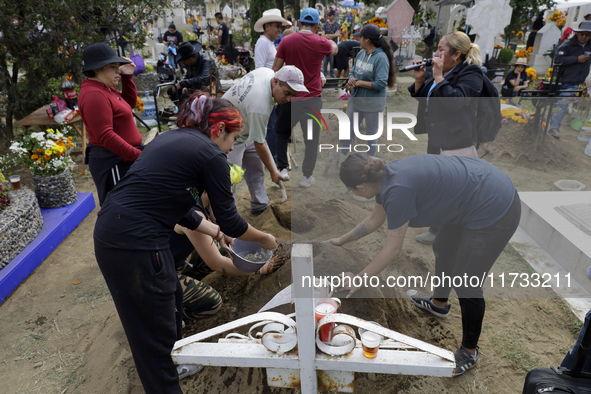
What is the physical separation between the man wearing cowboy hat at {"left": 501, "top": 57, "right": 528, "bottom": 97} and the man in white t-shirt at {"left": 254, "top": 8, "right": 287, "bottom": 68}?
16.9 feet

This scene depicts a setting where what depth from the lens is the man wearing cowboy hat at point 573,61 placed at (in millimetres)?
6211

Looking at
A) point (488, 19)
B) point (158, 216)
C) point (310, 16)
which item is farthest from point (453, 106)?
point (488, 19)

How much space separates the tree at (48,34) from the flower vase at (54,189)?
2.77 metres

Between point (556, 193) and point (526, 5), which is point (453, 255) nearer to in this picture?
point (556, 193)

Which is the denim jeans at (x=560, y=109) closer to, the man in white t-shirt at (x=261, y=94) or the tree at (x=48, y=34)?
the man in white t-shirt at (x=261, y=94)

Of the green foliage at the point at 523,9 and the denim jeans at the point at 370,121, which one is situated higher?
the green foliage at the point at 523,9

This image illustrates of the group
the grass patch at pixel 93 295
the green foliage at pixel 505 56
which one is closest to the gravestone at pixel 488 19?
the green foliage at pixel 505 56

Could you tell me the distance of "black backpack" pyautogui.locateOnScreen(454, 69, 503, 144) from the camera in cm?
294

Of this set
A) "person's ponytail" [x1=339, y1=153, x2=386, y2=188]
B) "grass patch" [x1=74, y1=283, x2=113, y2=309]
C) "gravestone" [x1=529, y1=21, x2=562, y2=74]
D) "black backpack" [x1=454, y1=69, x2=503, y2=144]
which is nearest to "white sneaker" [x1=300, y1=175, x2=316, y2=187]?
"black backpack" [x1=454, y1=69, x2=503, y2=144]

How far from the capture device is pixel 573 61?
629 cm

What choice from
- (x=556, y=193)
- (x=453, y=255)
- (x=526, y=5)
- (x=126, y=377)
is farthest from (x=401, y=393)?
(x=526, y=5)

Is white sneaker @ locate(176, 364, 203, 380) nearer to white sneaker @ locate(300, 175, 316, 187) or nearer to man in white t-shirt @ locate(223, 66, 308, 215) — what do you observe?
man in white t-shirt @ locate(223, 66, 308, 215)

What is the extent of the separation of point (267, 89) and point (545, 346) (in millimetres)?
2723

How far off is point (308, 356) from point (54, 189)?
3.86m
